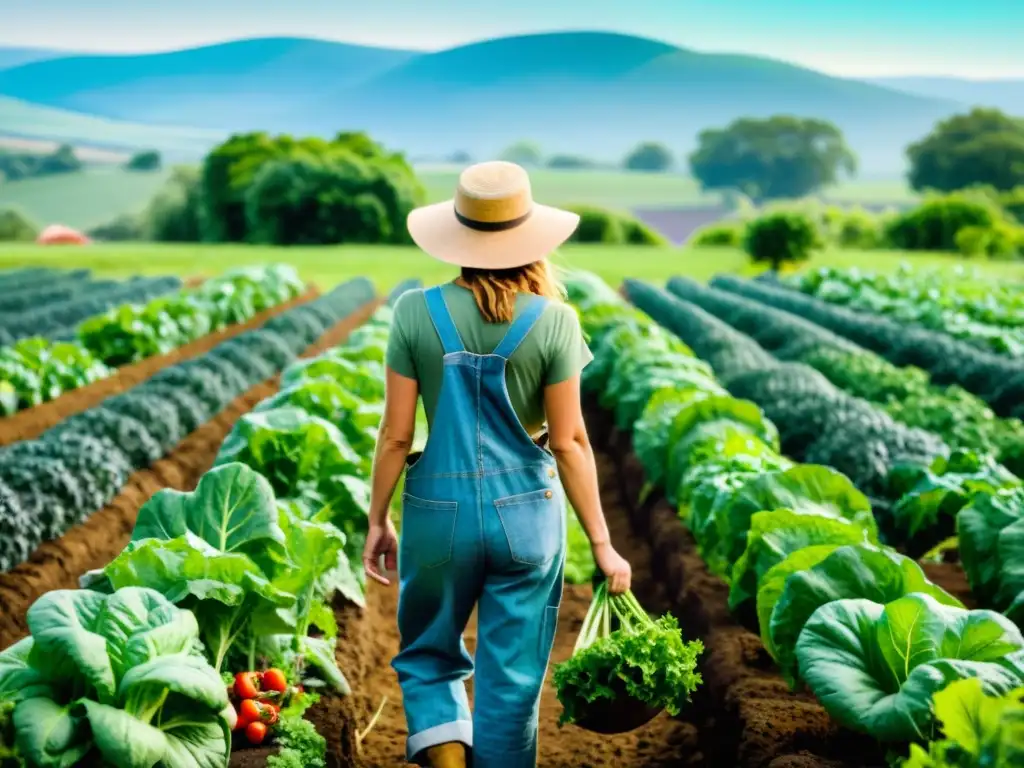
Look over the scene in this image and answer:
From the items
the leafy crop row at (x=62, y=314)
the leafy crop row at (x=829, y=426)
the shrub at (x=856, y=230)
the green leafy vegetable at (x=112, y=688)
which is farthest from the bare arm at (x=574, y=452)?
the shrub at (x=856, y=230)

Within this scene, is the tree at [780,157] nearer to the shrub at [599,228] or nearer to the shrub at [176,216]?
the shrub at [599,228]

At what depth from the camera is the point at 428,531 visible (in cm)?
376

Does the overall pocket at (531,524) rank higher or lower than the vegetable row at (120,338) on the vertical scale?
higher

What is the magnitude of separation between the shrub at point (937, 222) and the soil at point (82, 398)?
44.2 m

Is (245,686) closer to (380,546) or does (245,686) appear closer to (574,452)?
(380,546)

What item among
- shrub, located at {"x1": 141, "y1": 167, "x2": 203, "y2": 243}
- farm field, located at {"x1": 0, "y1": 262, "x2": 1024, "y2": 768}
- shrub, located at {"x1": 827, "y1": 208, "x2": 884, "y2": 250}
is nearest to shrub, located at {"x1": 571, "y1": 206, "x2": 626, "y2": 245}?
shrub, located at {"x1": 827, "y1": 208, "x2": 884, "y2": 250}

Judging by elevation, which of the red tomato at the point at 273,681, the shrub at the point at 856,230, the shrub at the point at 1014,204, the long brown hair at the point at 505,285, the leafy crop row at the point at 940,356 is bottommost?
the shrub at the point at 1014,204

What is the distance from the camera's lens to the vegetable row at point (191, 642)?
11.2ft

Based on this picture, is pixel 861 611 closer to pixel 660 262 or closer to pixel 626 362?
pixel 626 362

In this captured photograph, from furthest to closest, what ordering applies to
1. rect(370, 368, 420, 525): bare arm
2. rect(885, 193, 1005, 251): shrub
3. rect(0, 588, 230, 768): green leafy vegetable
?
rect(885, 193, 1005, 251): shrub, rect(370, 368, 420, 525): bare arm, rect(0, 588, 230, 768): green leafy vegetable

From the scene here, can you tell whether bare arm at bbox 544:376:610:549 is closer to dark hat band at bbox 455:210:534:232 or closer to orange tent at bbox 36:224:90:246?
dark hat band at bbox 455:210:534:232

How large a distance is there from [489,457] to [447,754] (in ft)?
3.45

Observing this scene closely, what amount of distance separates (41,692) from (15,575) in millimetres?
3557

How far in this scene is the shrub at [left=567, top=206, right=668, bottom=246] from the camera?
220 ft
